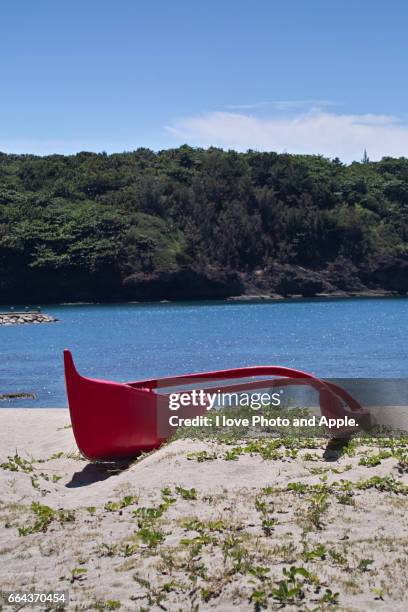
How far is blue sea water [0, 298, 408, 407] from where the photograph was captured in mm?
35625

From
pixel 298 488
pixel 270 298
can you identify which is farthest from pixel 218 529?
pixel 270 298

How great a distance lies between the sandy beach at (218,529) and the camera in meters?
6.27

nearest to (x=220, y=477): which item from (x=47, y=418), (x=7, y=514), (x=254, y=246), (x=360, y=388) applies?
(x=7, y=514)

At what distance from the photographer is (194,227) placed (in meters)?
121

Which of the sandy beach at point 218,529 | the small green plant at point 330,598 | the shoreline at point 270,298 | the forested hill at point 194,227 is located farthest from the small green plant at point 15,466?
the shoreline at point 270,298

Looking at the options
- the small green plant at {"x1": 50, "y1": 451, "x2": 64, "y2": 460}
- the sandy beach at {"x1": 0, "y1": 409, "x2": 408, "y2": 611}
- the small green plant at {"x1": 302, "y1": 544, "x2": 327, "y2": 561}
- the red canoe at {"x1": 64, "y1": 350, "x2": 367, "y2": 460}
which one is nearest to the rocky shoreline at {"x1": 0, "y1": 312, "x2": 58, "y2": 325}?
the small green plant at {"x1": 50, "y1": 451, "x2": 64, "y2": 460}

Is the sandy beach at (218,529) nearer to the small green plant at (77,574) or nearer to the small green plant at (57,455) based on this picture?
the small green plant at (77,574)

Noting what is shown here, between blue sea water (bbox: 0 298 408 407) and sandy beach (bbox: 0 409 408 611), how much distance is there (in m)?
14.9

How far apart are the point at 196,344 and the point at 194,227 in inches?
2767

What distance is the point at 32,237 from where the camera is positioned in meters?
110

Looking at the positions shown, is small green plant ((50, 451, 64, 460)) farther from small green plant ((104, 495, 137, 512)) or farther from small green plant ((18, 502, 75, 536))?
small green plant ((104, 495, 137, 512))

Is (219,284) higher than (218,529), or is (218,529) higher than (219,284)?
(219,284)

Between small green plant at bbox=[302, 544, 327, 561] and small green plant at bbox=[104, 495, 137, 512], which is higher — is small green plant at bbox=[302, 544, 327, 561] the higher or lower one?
the higher one

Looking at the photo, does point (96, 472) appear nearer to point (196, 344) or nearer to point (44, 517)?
point (44, 517)
